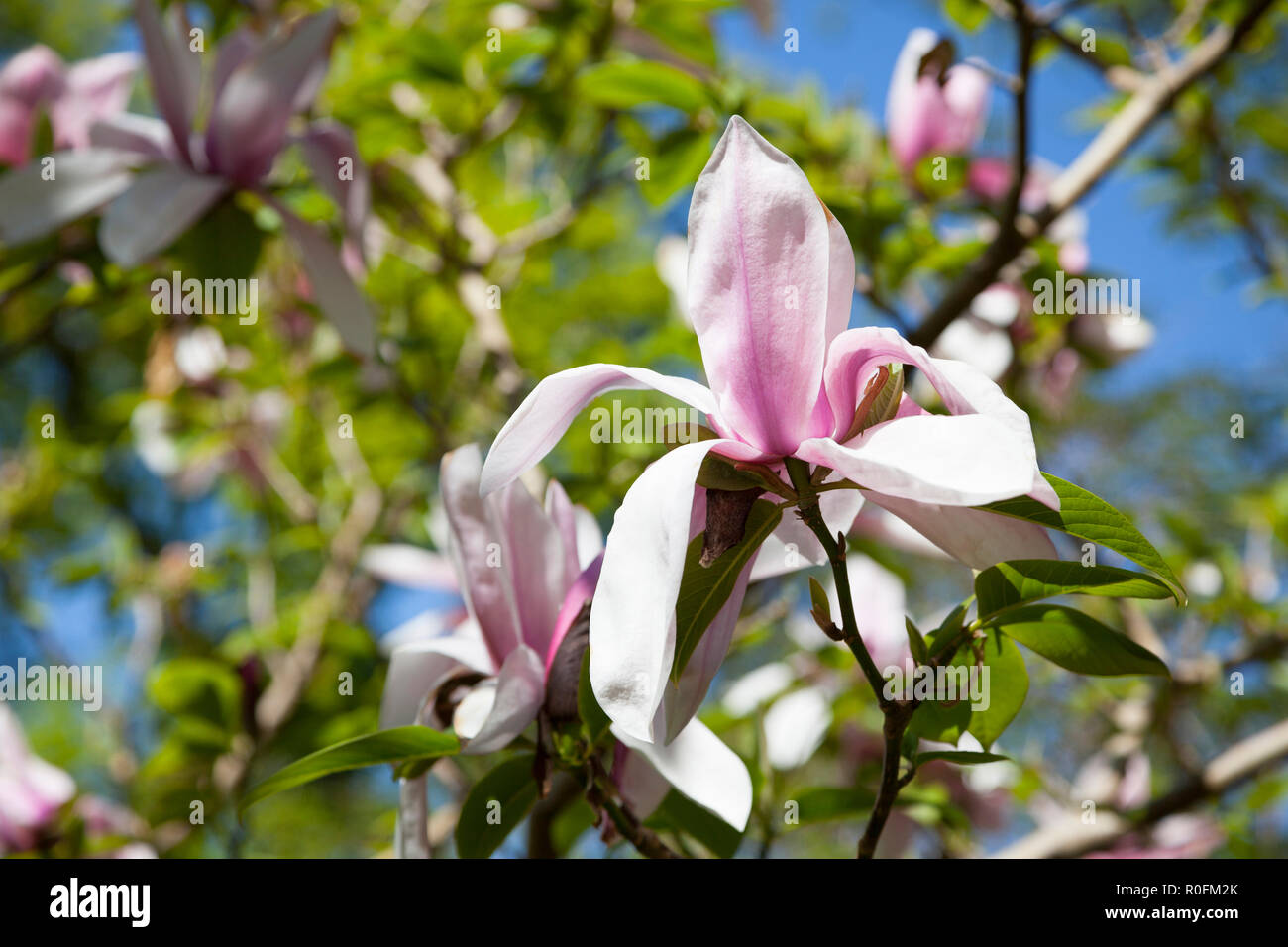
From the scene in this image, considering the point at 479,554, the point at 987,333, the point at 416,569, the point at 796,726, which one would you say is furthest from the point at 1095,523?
the point at 416,569

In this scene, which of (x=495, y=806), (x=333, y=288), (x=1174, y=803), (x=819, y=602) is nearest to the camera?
(x=819, y=602)

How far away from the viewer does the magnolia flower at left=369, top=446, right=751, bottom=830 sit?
0.59 metres

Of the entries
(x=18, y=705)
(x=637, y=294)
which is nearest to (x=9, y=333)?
(x=637, y=294)

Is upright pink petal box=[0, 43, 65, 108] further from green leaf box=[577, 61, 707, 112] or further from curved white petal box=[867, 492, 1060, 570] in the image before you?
curved white petal box=[867, 492, 1060, 570]

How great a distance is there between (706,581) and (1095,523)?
0.56 feet

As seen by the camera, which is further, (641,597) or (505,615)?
(505,615)

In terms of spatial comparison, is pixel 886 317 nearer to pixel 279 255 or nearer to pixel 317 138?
pixel 317 138

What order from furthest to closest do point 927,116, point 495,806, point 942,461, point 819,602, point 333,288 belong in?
point 927,116
point 333,288
point 495,806
point 819,602
point 942,461

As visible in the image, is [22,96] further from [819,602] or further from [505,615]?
[819,602]

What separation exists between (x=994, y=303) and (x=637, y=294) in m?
0.97

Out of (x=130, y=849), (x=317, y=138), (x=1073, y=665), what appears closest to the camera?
(x=1073, y=665)

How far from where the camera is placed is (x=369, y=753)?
546mm

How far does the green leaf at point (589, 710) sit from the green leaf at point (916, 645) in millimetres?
160
